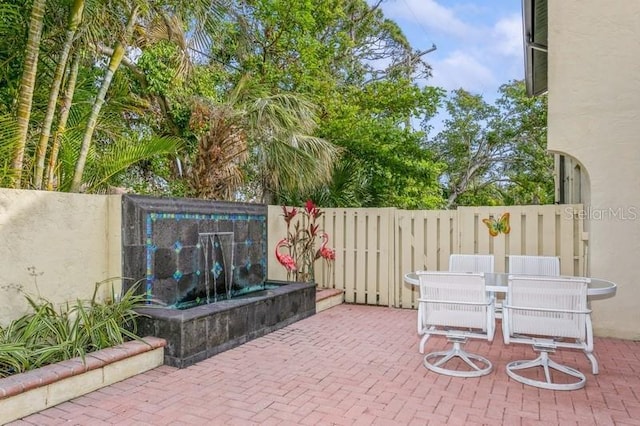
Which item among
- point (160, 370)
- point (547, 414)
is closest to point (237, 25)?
point (160, 370)

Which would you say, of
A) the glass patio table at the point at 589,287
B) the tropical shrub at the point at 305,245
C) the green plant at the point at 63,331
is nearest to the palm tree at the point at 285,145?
the tropical shrub at the point at 305,245

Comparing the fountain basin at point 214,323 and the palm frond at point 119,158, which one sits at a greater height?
the palm frond at point 119,158

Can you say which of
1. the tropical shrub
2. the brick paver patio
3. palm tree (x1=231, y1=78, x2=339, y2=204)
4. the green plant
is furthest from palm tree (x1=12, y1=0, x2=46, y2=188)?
the tropical shrub

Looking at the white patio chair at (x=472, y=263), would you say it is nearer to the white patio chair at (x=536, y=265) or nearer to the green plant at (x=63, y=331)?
the white patio chair at (x=536, y=265)

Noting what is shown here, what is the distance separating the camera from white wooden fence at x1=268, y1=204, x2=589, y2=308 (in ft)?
22.1

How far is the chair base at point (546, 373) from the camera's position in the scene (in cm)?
415

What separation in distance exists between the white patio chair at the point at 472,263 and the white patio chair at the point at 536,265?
0.92ft

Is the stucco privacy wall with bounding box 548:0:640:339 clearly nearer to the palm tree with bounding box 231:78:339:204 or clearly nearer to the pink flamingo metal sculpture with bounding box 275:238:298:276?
the palm tree with bounding box 231:78:339:204

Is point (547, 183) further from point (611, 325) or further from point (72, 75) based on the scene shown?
point (72, 75)

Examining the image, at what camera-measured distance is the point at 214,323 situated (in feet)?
16.5

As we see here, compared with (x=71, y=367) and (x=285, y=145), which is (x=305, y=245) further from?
(x=71, y=367)

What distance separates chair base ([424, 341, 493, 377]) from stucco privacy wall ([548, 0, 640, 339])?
7.86 ft

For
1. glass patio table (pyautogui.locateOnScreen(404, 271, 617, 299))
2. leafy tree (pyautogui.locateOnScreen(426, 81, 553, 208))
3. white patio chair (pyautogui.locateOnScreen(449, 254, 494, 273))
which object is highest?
leafy tree (pyautogui.locateOnScreen(426, 81, 553, 208))

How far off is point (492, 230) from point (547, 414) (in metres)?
3.89
